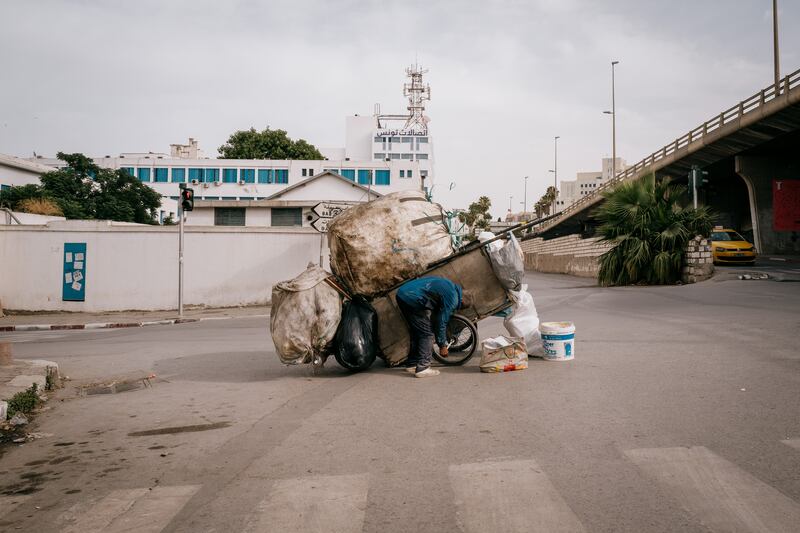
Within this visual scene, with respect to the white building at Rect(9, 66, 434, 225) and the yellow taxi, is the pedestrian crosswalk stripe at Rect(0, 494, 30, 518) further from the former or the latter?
the white building at Rect(9, 66, 434, 225)

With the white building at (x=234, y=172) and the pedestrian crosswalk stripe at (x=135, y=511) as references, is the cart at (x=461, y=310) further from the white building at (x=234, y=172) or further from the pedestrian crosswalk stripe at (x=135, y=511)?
the white building at (x=234, y=172)

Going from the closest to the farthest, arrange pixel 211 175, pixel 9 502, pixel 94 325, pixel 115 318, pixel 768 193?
1. pixel 9 502
2. pixel 94 325
3. pixel 115 318
4. pixel 768 193
5. pixel 211 175

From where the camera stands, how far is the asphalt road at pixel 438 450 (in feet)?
10.4

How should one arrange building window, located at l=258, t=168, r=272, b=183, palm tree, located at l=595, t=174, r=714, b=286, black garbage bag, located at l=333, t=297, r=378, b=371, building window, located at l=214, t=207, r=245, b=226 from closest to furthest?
black garbage bag, located at l=333, t=297, r=378, b=371, palm tree, located at l=595, t=174, r=714, b=286, building window, located at l=214, t=207, r=245, b=226, building window, located at l=258, t=168, r=272, b=183

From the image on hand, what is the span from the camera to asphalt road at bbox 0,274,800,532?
3.18 m

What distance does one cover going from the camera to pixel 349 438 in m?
4.62

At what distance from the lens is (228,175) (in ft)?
241

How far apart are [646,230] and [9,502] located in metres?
20.7

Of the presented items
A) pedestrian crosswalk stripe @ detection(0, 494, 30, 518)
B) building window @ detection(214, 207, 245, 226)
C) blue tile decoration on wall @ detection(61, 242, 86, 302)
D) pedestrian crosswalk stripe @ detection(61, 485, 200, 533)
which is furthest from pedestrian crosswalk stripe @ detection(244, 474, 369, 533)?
building window @ detection(214, 207, 245, 226)

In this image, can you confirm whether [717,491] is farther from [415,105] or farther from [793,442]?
[415,105]

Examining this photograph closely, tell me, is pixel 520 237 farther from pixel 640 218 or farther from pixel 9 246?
pixel 9 246

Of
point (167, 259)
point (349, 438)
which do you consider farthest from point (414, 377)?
point (167, 259)

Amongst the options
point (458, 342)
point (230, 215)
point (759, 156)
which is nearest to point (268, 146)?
point (230, 215)

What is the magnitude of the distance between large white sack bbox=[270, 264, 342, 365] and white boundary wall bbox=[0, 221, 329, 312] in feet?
45.2
